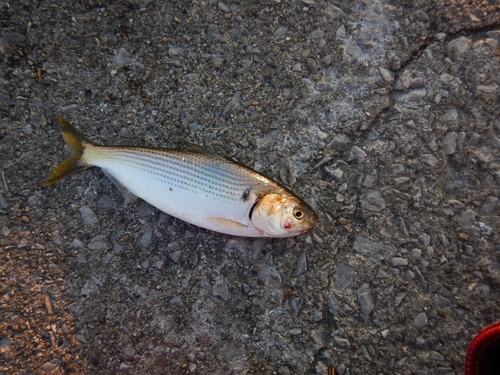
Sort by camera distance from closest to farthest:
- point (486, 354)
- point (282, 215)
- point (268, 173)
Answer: point (486, 354) → point (282, 215) → point (268, 173)

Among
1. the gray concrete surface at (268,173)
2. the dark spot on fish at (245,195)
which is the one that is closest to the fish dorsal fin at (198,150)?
the gray concrete surface at (268,173)

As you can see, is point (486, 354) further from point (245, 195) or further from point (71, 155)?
point (71, 155)

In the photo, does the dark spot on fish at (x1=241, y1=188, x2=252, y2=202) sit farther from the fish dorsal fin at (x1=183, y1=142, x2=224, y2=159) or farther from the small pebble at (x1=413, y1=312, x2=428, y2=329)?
the small pebble at (x1=413, y1=312, x2=428, y2=329)

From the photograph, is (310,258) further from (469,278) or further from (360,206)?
(469,278)

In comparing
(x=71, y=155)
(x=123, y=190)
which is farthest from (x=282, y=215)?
(x=71, y=155)

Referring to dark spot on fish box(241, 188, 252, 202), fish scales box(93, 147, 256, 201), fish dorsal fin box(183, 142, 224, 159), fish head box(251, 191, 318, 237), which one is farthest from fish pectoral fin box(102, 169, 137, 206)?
fish head box(251, 191, 318, 237)
